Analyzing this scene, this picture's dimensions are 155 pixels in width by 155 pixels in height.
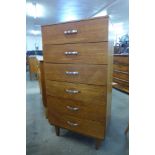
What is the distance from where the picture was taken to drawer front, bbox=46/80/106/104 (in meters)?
1.09

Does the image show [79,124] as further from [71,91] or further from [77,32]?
[77,32]

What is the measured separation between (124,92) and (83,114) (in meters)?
1.91

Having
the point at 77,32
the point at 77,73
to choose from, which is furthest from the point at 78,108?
the point at 77,32

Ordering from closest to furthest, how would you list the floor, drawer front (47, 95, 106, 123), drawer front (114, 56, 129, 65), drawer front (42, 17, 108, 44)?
drawer front (42, 17, 108, 44), drawer front (47, 95, 106, 123), the floor, drawer front (114, 56, 129, 65)

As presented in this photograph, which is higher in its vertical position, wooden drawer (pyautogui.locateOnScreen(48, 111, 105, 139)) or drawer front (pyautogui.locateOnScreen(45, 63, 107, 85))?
drawer front (pyautogui.locateOnScreen(45, 63, 107, 85))

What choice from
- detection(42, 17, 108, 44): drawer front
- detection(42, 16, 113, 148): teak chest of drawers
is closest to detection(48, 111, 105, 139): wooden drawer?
detection(42, 16, 113, 148): teak chest of drawers

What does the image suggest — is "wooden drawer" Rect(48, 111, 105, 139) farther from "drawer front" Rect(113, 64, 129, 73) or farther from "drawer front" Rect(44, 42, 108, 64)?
"drawer front" Rect(113, 64, 129, 73)

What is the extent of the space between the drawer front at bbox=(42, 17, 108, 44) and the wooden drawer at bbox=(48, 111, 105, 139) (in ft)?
1.90

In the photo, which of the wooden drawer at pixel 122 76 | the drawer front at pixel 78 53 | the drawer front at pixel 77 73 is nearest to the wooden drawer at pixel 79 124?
the drawer front at pixel 77 73

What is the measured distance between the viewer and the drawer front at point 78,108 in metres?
1.12

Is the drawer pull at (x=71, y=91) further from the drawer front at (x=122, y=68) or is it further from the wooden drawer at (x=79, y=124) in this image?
the drawer front at (x=122, y=68)

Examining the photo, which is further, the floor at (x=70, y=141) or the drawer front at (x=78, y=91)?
the floor at (x=70, y=141)

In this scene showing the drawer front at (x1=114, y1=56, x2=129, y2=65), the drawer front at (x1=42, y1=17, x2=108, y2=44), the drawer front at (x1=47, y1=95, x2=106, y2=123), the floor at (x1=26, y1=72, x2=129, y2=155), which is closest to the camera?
the drawer front at (x1=42, y1=17, x2=108, y2=44)
